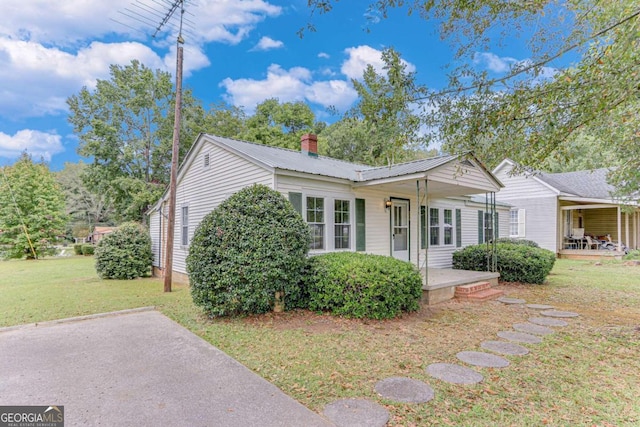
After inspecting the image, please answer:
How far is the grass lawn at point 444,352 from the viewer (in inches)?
115

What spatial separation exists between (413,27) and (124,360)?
6.79m

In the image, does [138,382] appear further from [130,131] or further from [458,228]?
[130,131]

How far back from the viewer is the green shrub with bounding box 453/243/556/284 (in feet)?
31.3

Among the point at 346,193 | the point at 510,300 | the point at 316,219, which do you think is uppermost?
the point at 346,193

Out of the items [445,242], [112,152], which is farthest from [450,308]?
[112,152]

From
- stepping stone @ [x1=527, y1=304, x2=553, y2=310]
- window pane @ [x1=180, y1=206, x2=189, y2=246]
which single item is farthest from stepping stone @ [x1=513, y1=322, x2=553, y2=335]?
window pane @ [x1=180, y1=206, x2=189, y2=246]

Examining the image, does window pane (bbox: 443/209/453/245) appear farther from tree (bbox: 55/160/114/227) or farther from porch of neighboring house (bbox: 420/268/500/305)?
tree (bbox: 55/160/114/227)

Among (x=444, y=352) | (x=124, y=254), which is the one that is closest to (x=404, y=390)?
(x=444, y=352)

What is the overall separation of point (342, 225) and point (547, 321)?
476 centimetres

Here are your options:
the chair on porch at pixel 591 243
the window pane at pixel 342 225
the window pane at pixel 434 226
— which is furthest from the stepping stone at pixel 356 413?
the chair on porch at pixel 591 243

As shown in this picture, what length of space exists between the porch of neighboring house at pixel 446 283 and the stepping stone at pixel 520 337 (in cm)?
198

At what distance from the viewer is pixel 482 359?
4.11 meters

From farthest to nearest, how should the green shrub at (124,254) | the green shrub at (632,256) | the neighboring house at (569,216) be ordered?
the neighboring house at (569,216), the green shrub at (632,256), the green shrub at (124,254)

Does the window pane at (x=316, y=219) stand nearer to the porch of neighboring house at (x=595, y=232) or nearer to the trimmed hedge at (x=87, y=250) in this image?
the porch of neighboring house at (x=595, y=232)
